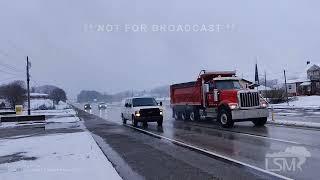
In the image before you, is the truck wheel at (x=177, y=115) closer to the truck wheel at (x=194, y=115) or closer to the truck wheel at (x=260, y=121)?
the truck wheel at (x=194, y=115)

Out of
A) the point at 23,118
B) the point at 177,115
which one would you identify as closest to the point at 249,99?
the point at 177,115

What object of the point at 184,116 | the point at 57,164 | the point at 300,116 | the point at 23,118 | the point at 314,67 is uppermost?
the point at 314,67

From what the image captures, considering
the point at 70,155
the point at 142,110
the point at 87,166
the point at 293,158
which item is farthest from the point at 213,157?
the point at 142,110

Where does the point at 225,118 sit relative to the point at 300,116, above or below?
above

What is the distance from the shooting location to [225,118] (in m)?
24.1

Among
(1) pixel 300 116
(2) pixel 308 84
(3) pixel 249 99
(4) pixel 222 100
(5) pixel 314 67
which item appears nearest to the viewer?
(3) pixel 249 99

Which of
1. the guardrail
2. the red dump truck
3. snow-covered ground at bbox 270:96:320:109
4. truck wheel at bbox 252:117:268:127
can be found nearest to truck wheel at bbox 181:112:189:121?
the red dump truck

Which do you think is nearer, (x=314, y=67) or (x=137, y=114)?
(x=137, y=114)

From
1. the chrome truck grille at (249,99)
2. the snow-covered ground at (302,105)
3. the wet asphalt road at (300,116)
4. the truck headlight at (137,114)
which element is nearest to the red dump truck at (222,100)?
the chrome truck grille at (249,99)

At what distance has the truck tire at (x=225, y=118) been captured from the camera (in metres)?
23.7

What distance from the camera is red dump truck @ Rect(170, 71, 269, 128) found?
23.6 metres

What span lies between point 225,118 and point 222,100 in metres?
1.55

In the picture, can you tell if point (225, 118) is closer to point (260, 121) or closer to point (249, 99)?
point (249, 99)

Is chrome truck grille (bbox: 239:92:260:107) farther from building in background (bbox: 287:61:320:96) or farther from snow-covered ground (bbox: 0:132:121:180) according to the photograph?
building in background (bbox: 287:61:320:96)
